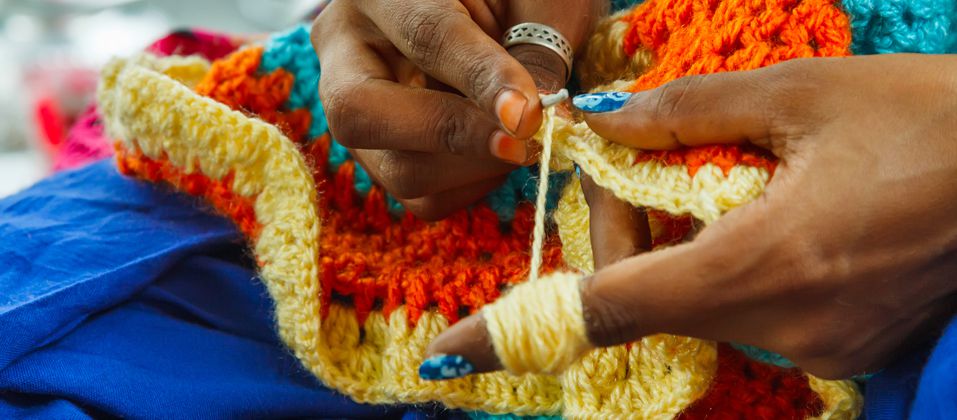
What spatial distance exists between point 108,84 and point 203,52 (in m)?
0.33

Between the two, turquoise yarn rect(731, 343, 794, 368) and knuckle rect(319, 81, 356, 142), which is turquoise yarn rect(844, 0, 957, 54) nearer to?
turquoise yarn rect(731, 343, 794, 368)

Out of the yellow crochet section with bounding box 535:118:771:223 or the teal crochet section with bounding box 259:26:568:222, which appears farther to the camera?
the teal crochet section with bounding box 259:26:568:222

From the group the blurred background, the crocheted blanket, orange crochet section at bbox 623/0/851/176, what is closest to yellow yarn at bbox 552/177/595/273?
the crocheted blanket

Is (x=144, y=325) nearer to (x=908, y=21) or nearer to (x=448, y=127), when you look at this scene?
A: (x=448, y=127)

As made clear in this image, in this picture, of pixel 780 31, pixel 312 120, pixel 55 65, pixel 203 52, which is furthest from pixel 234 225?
pixel 55 65

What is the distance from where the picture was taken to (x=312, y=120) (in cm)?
91

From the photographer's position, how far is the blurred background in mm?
1521

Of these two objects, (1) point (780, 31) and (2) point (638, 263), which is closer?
(2) point (638, 263)

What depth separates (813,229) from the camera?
1.58ft

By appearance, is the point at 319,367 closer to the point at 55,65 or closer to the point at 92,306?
the point at 92,306

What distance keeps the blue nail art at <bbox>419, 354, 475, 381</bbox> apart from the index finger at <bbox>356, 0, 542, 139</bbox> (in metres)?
0.18

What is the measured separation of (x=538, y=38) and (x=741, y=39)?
179 millimetres

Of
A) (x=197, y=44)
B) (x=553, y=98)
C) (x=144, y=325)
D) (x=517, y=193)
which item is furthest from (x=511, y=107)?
(x=197, y=44)

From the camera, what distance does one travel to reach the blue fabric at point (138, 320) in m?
0.70
